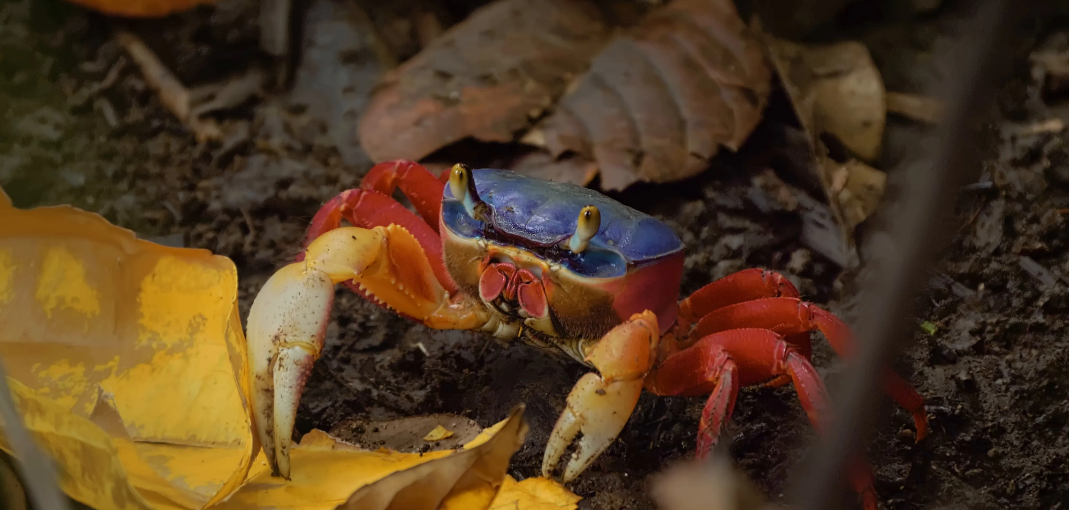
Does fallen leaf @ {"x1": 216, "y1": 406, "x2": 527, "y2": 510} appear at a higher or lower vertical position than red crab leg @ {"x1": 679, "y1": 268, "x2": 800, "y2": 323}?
higher

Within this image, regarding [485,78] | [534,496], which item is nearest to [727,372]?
[534,496]

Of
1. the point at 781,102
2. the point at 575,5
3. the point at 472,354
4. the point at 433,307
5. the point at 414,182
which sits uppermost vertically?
the point at 575,5

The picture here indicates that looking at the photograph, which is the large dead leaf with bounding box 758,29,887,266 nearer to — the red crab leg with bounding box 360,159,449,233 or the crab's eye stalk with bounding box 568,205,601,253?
the crab's eye stalk with bounding box 568,205,601,253

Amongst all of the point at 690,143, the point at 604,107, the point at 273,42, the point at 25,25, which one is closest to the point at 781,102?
the point at 690,143

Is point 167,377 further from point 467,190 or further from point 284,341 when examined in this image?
point 467,190

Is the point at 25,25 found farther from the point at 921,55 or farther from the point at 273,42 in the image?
the point at 921,55

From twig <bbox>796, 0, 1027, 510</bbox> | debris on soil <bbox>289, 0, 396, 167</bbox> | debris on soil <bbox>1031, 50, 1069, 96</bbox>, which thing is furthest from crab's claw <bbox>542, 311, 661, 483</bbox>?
debris on soil <bbox>1031, 50, 1069, 96</bbox>

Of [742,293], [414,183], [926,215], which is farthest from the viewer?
[414,183]
